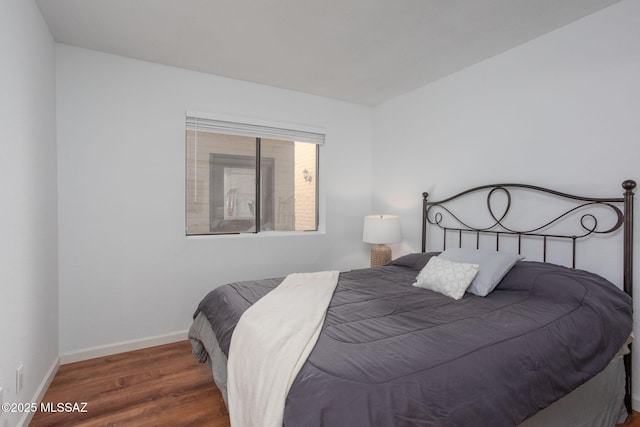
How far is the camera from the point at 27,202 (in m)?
1.85

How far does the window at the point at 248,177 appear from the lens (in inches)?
125

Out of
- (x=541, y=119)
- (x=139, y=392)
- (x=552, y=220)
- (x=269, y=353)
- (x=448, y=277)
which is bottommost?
(x=139, y=392)

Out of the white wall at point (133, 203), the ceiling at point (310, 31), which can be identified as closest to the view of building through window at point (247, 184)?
the white wall at point (133, 203)

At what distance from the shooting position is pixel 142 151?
280 centimetres

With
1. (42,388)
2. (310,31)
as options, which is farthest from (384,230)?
(42,388)

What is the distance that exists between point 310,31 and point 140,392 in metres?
2.73

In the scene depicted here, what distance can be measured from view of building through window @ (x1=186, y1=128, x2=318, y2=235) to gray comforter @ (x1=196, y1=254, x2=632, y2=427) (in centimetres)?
122

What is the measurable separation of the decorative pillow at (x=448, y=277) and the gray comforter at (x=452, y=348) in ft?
0.28

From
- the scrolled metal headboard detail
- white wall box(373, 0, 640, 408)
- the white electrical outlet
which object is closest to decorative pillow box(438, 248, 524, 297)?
the scrolled metal headboard detail

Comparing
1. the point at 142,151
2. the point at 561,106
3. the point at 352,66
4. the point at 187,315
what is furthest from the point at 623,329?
the point at 142,151

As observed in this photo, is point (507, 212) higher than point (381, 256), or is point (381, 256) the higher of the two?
point (507, 212)

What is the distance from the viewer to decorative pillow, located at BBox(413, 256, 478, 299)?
2.12 m

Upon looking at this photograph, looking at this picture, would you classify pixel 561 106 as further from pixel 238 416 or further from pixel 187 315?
pixel 187 315

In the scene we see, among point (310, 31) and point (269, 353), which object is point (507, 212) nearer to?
point (310, 31)
